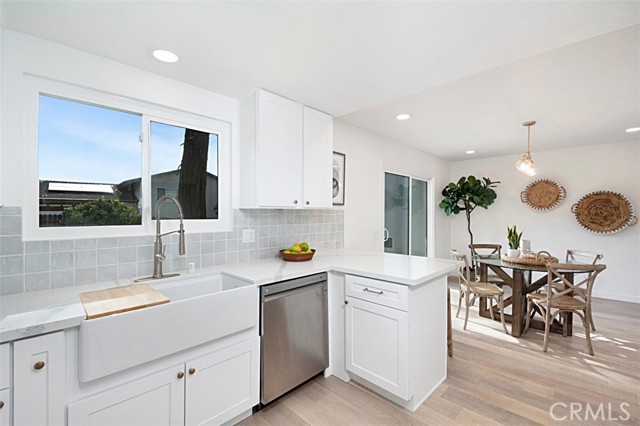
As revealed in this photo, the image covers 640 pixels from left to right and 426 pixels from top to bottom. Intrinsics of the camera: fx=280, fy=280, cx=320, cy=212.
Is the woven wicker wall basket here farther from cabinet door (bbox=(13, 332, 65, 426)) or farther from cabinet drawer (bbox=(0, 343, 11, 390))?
cabinet drawer (bbox=(0, 343, 11, 390))

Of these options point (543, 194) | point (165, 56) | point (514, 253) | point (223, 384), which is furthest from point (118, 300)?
point (543, 194)

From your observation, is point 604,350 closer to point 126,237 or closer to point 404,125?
point 404,125

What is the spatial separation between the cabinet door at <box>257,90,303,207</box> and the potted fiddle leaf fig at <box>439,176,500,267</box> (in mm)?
3941

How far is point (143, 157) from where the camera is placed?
196 centimetres

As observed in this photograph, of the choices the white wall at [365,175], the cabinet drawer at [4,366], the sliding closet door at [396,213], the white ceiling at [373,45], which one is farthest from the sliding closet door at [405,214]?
the cabinet drawer at [4,366]

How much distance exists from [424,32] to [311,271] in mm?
1649

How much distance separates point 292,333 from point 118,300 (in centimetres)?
108

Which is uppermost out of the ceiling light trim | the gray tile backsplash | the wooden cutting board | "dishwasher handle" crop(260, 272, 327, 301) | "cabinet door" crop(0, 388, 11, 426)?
the ceiling light trim

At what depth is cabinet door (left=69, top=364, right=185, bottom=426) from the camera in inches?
47.5

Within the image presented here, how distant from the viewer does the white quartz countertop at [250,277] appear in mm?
1111

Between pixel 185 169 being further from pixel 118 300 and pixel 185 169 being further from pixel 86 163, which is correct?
pixel 118 300

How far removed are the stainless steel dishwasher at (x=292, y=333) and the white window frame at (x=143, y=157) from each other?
0.83m

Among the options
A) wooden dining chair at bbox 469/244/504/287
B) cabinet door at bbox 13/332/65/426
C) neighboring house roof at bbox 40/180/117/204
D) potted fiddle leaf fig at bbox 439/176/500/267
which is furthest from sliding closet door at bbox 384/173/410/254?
cabinet door at bbox 13/332/65/426

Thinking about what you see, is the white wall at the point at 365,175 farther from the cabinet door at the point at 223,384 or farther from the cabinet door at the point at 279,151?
the cabinet door at the point at 223,384
